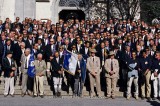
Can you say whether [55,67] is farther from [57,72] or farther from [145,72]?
[145,72]

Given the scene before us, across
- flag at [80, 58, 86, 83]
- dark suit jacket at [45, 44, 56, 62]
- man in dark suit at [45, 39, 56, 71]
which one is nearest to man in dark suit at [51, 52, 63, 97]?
man in dark suit at [45, 39, 56, 71]

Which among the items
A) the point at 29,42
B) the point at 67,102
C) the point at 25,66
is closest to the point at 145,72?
the point at 67,102

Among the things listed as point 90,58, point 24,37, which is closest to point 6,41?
point 24,37

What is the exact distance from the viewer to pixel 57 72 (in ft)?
63.4

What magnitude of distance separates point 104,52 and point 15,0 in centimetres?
1177

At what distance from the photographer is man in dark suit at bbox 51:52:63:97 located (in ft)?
63.4

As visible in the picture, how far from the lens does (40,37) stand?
70.1ft

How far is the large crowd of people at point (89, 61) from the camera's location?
63.6 ft

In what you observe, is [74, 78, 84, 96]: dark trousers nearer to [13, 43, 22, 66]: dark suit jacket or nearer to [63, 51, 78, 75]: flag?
[63, 51, 78, 75]: flag

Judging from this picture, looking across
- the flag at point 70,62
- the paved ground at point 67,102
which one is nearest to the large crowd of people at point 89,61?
the flag at point 70,62

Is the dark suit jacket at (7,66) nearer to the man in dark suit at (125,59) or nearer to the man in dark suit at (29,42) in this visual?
the man in dark suit at (29,42)

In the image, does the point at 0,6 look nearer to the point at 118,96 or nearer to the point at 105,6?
the point at 105,6

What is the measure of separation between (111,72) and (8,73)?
462 centimetres

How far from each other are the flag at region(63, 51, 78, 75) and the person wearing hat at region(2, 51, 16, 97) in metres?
2.35
